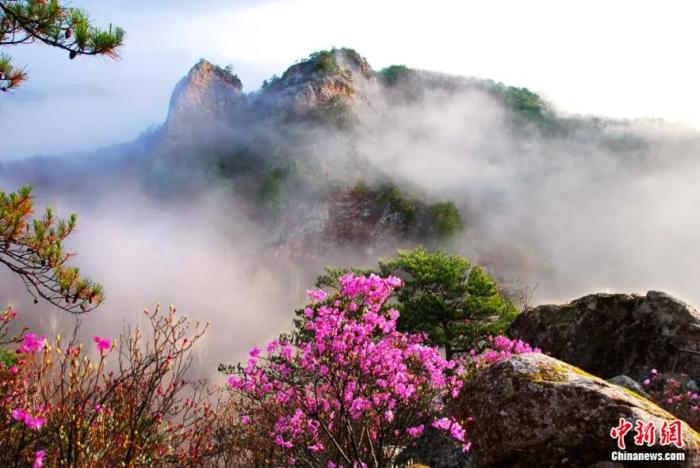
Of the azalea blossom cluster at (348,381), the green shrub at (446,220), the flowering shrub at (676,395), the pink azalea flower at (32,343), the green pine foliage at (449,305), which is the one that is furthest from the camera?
the green shrub at (446,220)

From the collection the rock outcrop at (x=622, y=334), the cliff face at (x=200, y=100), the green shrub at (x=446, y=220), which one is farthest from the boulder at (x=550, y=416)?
the cliff face at (x=200, y=100)

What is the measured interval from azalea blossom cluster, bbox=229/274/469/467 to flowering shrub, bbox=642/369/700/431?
5760mm

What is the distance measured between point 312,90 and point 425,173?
24.8 m

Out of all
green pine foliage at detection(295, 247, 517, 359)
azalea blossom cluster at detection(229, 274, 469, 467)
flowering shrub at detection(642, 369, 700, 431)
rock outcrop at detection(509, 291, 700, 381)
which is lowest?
azalea blossom cluster at detection(229, 274, 469, 467)

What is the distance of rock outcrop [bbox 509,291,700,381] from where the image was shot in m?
12.5

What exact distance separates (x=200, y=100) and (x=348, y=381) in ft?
268

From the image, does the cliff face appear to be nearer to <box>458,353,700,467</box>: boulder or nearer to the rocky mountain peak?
the rocky mountain peak

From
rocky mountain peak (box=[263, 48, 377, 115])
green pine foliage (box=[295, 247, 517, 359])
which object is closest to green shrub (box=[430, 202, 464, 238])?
rocky mountain peak (box=[263, 48, 377, 115])

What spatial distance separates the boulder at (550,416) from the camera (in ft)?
16.2

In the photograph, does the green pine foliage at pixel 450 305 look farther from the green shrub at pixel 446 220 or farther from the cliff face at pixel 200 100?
the cliff face at pixel 200 100

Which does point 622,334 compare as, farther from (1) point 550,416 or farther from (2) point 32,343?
(2) point 32,343

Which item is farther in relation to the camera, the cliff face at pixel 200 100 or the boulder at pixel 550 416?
the cliff face at pixel 200 100

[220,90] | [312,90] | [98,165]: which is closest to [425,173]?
[312,90]

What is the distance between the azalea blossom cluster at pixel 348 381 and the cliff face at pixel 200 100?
76.9 m
